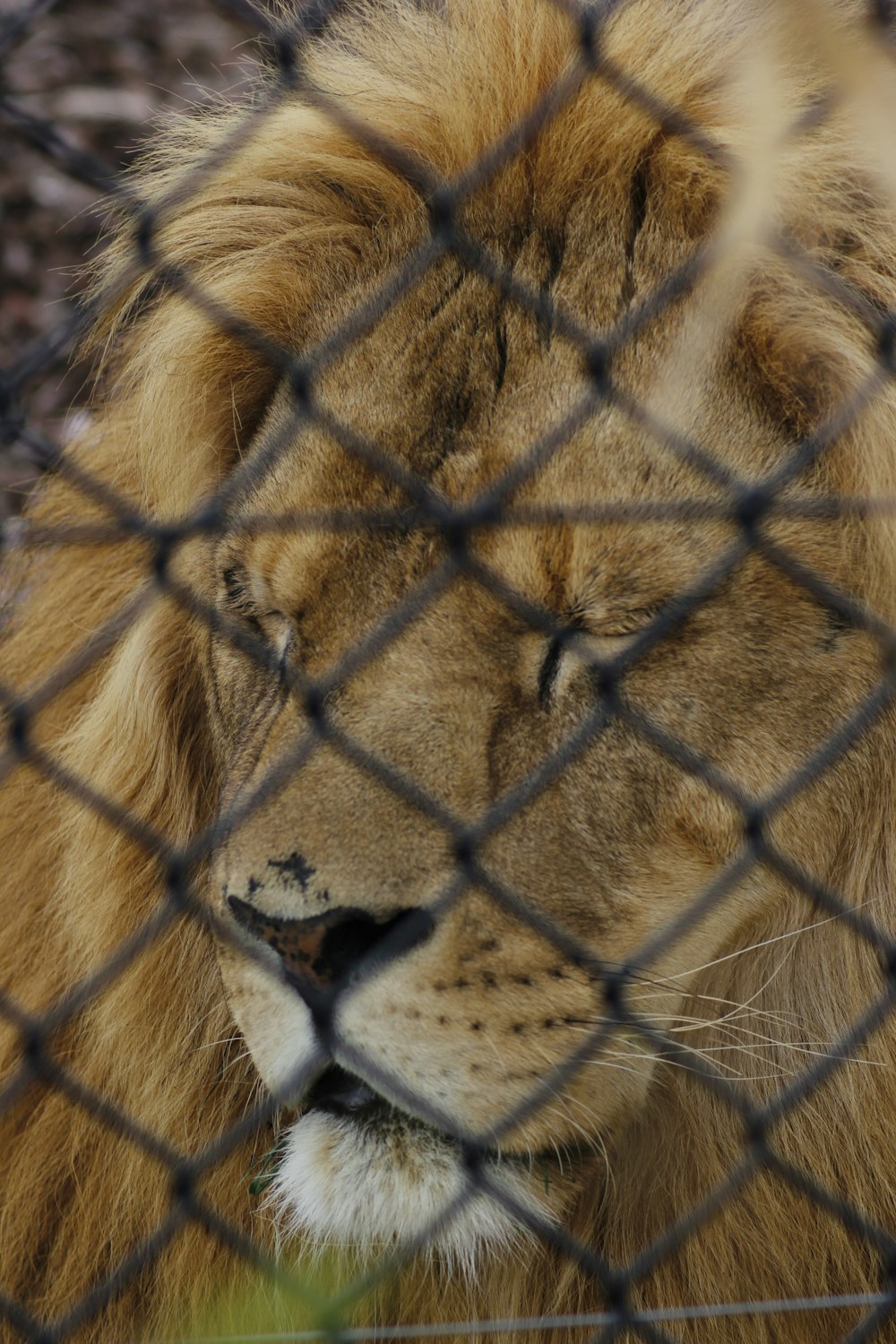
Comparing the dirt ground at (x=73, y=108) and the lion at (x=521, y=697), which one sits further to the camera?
the dirt ground at (x=73, y=108)

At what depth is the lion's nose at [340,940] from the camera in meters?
1.63

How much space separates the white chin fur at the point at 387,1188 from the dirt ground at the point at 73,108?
318 centimetres

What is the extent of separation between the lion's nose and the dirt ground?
3231 mm

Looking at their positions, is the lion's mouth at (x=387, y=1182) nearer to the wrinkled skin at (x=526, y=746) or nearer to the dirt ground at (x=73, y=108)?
the wrinkled skin at (x=526, y=746)

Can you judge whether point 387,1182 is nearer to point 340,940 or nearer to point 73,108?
point 340,940

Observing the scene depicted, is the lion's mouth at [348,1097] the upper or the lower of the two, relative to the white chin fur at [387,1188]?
upper

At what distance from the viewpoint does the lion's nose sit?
1633 mm

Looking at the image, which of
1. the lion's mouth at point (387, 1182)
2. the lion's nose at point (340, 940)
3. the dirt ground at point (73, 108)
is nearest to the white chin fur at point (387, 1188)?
the lion's mouth at point (387, 1182)

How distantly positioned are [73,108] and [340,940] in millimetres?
4474

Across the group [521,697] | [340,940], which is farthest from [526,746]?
[340,940]

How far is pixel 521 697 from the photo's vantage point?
1814 millimetres

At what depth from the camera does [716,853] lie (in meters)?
1.84

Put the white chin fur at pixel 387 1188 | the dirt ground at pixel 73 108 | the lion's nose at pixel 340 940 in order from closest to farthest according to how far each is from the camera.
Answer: the lion's nose at pixel 340 940, the white chin fur at pixel 387 1188, the dirt ground at pixel 73 108

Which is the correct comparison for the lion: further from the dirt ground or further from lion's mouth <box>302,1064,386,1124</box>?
the dirt ground
